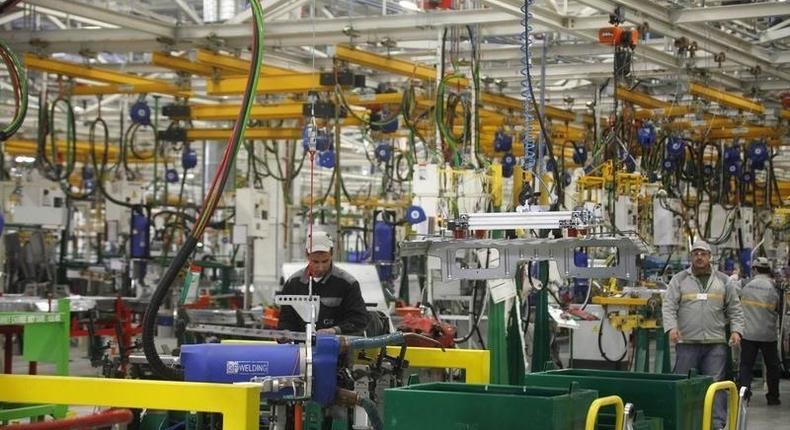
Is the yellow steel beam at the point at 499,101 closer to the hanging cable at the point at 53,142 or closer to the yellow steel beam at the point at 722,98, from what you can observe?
the yellow steel beam at the point at 722,98

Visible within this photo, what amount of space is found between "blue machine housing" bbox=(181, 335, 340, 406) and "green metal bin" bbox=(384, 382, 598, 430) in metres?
0.26

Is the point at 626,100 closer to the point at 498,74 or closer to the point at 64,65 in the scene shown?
the point at 498,74

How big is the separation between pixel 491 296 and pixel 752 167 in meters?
9.29

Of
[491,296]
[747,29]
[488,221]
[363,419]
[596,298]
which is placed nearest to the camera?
[363,419]

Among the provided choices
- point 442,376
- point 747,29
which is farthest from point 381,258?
point 442,376

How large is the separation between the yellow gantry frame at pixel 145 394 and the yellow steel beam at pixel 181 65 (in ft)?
30.4

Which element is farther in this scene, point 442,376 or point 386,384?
point 442,376

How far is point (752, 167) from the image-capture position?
60.3 feet

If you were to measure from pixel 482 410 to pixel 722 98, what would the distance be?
37.9 ft

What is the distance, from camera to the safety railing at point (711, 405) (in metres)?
5.66

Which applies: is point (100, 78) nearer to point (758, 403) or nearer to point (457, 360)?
point (758, 403)

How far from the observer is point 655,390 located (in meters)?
5.66

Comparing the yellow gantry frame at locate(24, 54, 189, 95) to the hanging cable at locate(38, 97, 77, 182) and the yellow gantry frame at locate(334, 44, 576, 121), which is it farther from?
the yellow gantry frame at locate(334, 44, 576, 121)

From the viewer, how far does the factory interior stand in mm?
4910
